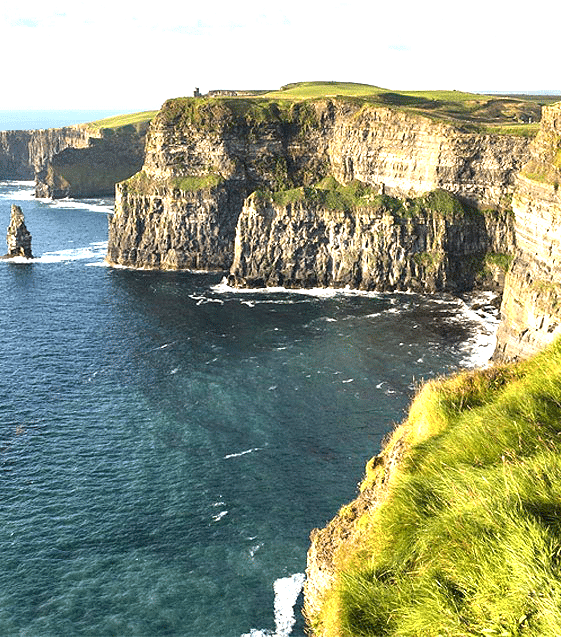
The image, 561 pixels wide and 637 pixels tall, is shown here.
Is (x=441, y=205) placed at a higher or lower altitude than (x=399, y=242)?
higher

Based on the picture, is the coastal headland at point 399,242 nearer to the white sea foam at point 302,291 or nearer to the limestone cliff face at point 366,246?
the limestone cliff face at point 366,246

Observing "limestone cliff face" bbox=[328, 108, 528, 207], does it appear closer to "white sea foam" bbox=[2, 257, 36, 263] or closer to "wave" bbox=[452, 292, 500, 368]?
"wave" bbox=[452, 292, 500, 368]

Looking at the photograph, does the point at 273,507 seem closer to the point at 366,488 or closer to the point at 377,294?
the point at 366,488

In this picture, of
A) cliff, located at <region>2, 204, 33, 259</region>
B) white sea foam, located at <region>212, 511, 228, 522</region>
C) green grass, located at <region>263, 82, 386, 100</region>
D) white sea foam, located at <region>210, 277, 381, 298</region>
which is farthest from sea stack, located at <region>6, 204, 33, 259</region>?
white sea foam, located at <region>212, 511, 228, 522</region>

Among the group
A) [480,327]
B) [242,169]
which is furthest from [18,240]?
[480,327]

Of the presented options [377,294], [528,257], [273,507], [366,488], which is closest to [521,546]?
[366,488]

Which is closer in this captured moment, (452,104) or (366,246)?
(366,246)

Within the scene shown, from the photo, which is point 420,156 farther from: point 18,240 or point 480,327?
point 18,240
